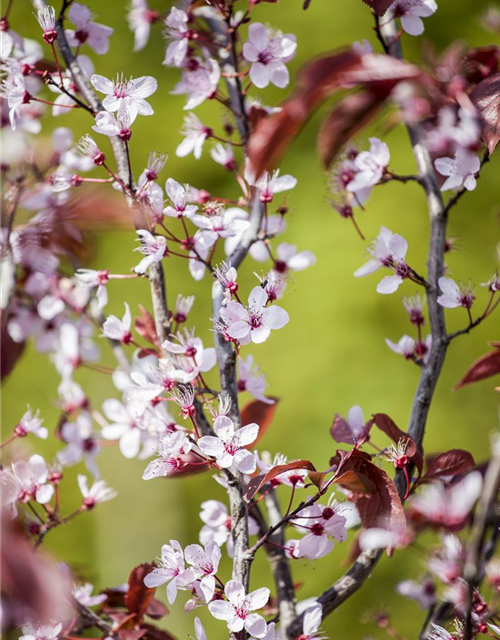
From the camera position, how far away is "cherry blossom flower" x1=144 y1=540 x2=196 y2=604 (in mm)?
625

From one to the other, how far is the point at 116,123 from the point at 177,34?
204 mm

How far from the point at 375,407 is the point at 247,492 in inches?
65.6

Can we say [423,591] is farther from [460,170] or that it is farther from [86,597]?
[460,170]

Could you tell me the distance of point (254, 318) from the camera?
0.62 m

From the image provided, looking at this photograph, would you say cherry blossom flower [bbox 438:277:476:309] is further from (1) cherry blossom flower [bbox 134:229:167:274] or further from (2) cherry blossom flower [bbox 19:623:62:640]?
(2) cherry blossom flower [bbox 19:623:62:640]

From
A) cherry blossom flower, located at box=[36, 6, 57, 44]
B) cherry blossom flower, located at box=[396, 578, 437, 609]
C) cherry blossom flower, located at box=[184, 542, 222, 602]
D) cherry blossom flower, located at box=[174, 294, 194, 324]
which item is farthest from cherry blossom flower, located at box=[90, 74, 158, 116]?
cherry blossom flower, located at box=[396, 578, 437, 609]

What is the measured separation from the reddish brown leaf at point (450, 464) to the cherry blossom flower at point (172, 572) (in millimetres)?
257

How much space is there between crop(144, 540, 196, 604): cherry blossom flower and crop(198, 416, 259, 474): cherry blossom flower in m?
0.09

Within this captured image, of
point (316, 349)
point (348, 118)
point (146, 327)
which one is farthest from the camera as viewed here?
point (316, 349)

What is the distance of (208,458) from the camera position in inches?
25.0

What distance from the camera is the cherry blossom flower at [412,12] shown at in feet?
2.48

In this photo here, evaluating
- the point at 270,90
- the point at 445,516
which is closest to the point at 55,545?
the point at 270,90

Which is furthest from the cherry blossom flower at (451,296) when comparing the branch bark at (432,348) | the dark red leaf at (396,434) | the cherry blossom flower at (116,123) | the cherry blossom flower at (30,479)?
the cherry blossom flower at (30,479)

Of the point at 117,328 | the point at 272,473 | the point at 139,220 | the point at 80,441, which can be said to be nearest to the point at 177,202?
the point at 139,220
